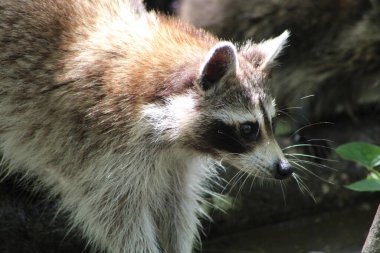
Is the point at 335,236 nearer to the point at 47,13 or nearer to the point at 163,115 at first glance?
the point at 163,115

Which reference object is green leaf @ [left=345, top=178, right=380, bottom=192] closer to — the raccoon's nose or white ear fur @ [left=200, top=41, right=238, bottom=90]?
the raccoon's nose

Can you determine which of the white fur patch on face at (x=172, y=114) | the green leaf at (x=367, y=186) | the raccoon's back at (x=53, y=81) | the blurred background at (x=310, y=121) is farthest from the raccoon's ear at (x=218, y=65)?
the blurred background at (x=310, y=121)

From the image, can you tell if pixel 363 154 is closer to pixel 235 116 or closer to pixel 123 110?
pixel 235 116

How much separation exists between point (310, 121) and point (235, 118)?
Result: 3.05m

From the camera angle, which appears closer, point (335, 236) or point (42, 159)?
point (42, 159)

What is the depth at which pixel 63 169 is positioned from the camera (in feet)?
16.5

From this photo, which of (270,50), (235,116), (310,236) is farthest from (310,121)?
(235,116)

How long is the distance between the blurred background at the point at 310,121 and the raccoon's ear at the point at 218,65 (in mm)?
1610

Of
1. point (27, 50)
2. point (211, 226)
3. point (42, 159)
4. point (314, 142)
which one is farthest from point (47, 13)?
point (314, 142)

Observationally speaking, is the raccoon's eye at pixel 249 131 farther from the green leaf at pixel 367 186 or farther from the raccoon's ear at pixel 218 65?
the green leaf at pixel 367 186

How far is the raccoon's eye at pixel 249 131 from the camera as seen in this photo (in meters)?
4.51

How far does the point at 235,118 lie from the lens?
14.9ft

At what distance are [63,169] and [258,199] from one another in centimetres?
187

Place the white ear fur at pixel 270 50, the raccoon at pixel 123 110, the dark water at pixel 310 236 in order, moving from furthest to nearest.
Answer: the dark water at pixel 310 236
the white ear fur at pixel 270 50
the raccoon at pixel 123 110
